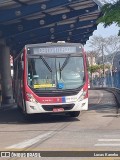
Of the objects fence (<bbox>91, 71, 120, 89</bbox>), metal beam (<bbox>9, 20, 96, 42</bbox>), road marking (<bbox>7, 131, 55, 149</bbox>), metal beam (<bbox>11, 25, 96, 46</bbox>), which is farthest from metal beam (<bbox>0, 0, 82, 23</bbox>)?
fence (<bbox>91, 71, 120, 89</bbox>)

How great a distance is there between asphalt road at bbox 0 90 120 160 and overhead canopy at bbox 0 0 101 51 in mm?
9363

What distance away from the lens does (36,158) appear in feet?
37.9

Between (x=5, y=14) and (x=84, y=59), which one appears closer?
(x=84, y=59)

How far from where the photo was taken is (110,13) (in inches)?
1035

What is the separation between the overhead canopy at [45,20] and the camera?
32291 millimetres

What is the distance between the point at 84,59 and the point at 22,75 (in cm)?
267

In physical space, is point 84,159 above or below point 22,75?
below

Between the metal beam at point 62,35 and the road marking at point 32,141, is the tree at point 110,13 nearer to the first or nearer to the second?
the road marking at point 32,141

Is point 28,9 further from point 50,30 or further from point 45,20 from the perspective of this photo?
point 50,30

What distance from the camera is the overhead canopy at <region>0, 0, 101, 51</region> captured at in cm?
3229

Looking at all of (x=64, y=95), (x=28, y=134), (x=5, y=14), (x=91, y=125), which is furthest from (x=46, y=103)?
(x=5, y=14)

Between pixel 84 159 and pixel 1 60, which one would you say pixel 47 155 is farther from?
pixel 1 60

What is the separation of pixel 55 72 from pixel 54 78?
0.97 feet

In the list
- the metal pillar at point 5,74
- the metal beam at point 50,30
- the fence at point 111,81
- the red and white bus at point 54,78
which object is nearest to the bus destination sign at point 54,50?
the red and white bus at point 54,78
